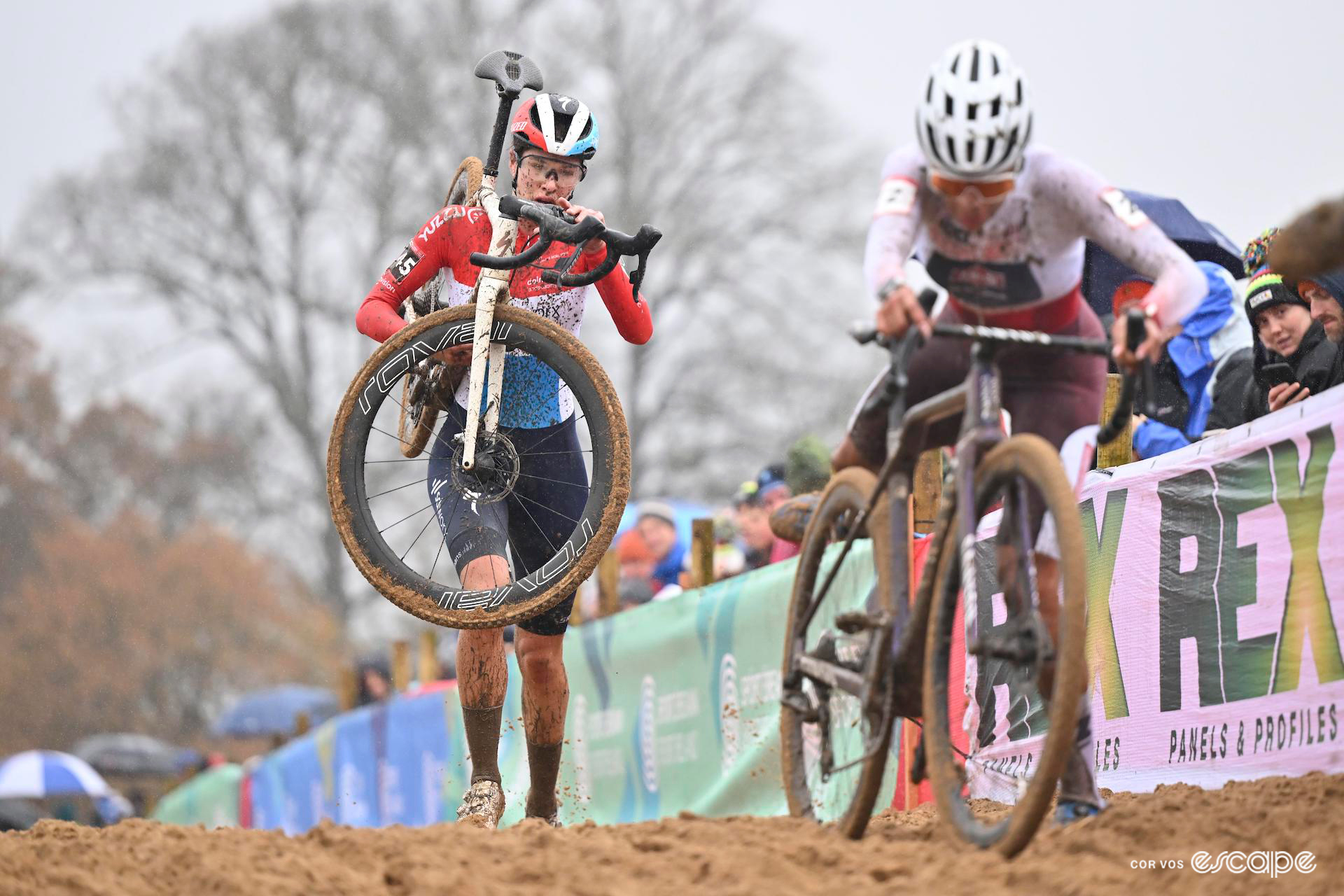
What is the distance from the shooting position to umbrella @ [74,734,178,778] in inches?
997

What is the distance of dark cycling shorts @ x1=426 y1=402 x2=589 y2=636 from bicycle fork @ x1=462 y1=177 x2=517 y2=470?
0.15 m

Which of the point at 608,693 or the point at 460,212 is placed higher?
the point at 460,212

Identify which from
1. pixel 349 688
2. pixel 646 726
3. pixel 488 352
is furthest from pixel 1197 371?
pixel 349 688

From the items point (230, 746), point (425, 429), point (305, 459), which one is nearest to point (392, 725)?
point (425, 429)

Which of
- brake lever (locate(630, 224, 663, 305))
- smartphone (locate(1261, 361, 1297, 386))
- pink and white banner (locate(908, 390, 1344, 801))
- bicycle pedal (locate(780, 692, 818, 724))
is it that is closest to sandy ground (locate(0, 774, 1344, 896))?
bicycle pedal (locate(780, 692, 818, 724))

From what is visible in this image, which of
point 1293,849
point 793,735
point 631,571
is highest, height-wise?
point 631,571

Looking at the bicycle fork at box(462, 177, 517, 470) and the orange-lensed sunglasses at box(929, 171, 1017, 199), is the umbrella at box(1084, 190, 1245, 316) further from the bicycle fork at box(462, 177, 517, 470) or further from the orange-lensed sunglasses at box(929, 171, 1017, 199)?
the orange-lensed sunglasses at box(929, 171, 1017, 199)

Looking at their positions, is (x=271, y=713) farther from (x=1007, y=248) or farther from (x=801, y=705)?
(x=1007, y=248)

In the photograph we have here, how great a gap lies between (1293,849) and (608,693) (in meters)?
6.84

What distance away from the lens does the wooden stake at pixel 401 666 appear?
1502cm

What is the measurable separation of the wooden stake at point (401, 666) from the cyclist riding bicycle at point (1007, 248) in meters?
10.5

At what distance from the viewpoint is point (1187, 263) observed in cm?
467

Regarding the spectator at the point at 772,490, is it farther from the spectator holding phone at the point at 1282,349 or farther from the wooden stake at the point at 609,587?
the spectator holding phone at the point at 1282,349

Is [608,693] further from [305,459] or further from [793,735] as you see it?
[305,459]
